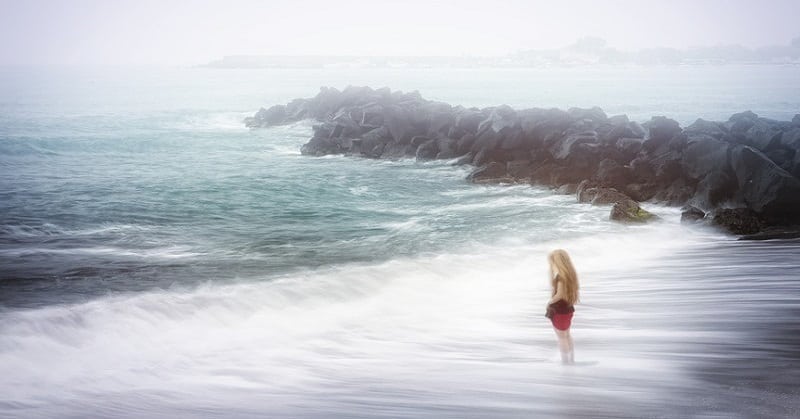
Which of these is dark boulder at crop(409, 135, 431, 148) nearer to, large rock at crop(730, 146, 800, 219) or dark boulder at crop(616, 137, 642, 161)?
dark boulder at crop(616, 137, 642, 161)

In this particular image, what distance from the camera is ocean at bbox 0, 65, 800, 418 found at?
568 centimetres

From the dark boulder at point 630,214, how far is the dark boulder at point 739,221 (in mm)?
1259

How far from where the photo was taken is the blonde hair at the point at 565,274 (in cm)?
557

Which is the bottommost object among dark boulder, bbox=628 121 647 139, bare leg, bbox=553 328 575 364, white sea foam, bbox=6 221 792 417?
white sea foam, bbox=6 221 792 417

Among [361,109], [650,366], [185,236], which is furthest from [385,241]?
[361,109]

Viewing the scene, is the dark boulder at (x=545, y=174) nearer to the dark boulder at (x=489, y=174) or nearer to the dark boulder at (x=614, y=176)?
the dark boulder at (x=489, y=174)

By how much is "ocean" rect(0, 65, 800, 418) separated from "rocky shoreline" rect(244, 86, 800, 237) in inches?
29.8

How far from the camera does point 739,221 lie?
11883 mm

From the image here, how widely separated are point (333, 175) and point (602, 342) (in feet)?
47.8

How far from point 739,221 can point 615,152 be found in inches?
237

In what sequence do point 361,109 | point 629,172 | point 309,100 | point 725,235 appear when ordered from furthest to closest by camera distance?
1. point 309,100
2. point 361,109
3. point 629,172
4. point 725,235

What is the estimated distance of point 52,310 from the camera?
8242 millimetres

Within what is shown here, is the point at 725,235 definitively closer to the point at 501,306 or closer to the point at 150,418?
the point at 501,306

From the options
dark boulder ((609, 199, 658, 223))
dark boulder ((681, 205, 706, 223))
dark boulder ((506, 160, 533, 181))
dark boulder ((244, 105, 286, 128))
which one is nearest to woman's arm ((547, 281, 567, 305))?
dark boulder ((609, 199, 658, 223))
